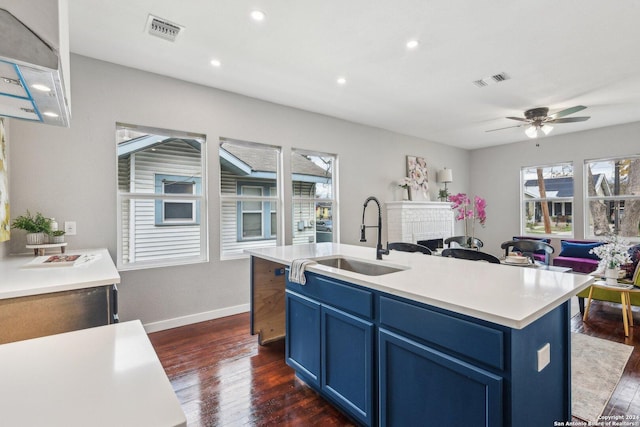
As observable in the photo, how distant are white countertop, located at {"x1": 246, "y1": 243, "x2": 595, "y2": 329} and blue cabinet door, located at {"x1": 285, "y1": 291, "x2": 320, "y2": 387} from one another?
309 millimetres

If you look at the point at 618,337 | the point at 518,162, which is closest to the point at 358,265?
the point at 618,337

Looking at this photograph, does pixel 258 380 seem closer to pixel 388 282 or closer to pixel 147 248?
pixel 388 282

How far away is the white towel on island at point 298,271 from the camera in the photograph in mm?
2102

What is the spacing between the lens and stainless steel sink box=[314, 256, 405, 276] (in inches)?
89.9

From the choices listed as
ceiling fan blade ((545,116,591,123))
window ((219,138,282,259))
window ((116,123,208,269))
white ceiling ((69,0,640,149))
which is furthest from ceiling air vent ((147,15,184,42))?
ceiling fan blade ((545,116,591,123))

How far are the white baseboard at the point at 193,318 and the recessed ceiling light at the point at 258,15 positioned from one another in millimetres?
3092

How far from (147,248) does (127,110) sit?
4.88 feet

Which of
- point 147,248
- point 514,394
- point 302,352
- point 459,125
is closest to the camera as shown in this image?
point 514,394

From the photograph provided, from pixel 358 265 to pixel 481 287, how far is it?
3.73 feet

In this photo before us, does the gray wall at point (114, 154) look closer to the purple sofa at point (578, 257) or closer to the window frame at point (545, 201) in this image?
the purple sofa at point (578, 257)

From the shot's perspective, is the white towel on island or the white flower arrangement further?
the white flower arrangement

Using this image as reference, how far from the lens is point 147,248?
3.42 metres

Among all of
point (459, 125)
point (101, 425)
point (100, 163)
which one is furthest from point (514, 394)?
point (459, 125)

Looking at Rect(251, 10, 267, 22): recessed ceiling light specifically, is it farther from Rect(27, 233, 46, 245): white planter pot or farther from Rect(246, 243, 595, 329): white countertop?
Rect(27, 233, 46, 245): white planter pot
